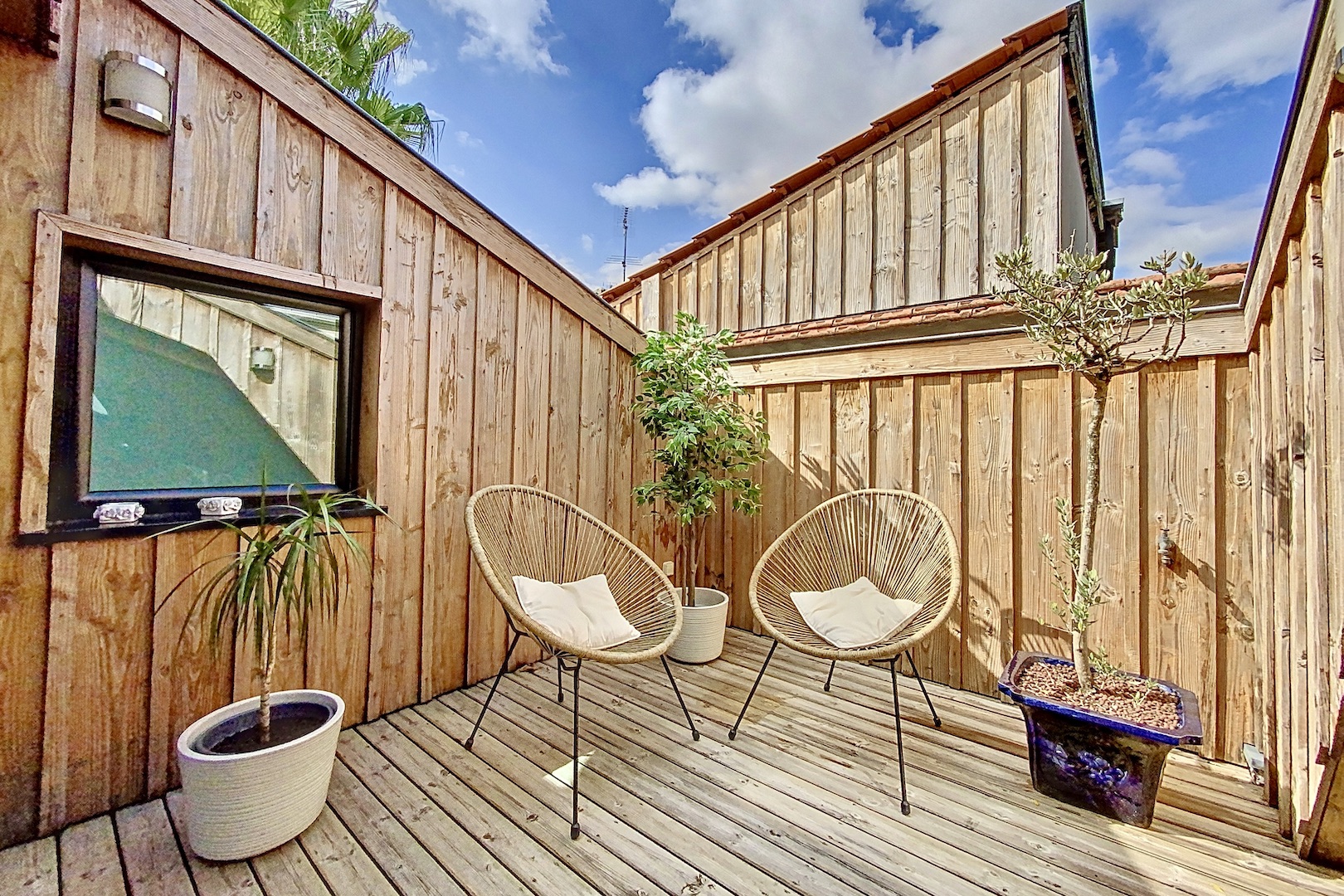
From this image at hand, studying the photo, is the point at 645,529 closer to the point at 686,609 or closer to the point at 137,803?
the point at 686,609

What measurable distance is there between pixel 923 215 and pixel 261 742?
3342 mm

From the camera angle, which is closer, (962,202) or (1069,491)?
(1069,491)

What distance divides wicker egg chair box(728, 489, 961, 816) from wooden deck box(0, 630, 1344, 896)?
0.89ft

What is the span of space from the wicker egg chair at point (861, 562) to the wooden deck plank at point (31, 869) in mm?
1771

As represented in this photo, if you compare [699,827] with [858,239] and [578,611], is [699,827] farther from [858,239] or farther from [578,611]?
[858,239]

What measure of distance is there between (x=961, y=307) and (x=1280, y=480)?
1141 millimetres

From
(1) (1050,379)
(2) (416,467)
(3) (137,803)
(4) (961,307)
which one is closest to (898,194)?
(4) (961,307)

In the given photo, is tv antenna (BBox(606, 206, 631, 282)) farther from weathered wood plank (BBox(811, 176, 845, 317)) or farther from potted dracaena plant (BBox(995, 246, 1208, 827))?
potted dracaena plant (BBox(995, 246, 1208, 827))

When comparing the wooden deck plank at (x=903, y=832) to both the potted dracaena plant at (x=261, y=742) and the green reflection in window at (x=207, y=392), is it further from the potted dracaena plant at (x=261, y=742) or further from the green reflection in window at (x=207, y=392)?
the green reflection in window at (x=207, y=392)

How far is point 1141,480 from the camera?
77.1 inches

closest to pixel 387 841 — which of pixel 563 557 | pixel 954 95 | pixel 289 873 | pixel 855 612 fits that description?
pixel 289 873

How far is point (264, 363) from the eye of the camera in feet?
5.94

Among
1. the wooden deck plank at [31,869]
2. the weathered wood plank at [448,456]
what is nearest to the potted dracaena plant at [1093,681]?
the weathered wood plank at [448,456]

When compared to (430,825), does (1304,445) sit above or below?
above
